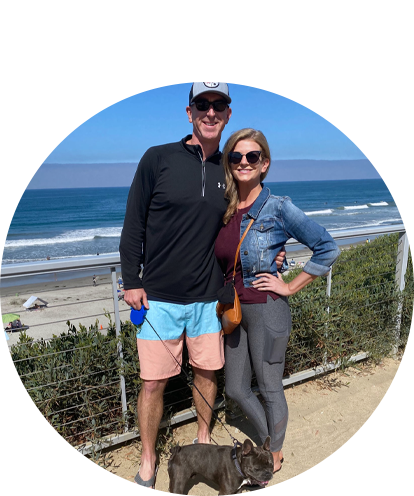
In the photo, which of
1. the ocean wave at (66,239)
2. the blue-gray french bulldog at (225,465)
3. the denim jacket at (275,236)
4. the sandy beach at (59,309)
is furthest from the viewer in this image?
the ocean wave at (66,239)

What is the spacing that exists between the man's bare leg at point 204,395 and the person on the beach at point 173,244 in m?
0.25

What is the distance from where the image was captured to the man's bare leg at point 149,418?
8.23 ft

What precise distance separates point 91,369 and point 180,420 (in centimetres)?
82

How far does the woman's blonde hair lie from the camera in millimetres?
2369

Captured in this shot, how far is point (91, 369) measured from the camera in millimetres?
2820

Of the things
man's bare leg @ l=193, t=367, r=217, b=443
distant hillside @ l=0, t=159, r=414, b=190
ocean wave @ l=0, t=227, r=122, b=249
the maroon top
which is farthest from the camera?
distant hillside @ l=0, t=159, r=414, b=190

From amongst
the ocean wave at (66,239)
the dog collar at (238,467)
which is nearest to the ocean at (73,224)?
the ocean wave at (66,239)

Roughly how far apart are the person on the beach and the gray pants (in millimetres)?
224

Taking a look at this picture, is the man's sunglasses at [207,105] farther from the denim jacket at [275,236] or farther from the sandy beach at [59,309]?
the sandy beach at [59,309]

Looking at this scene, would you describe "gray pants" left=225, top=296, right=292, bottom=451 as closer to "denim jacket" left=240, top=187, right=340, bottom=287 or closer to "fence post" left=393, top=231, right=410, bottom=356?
"denim jacket" left=240, top=187, right=340, bottom=287

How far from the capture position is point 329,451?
9.29ft

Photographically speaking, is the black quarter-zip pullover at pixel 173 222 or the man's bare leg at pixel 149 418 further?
the man's bare leg at pixel 149 418

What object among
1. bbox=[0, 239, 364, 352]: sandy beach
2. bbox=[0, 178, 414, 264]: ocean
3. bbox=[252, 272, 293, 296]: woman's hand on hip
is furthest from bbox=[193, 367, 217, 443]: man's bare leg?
bbox=[0, 178, 414, 264]: ocean

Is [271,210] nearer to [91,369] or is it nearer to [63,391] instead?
[91,369]
